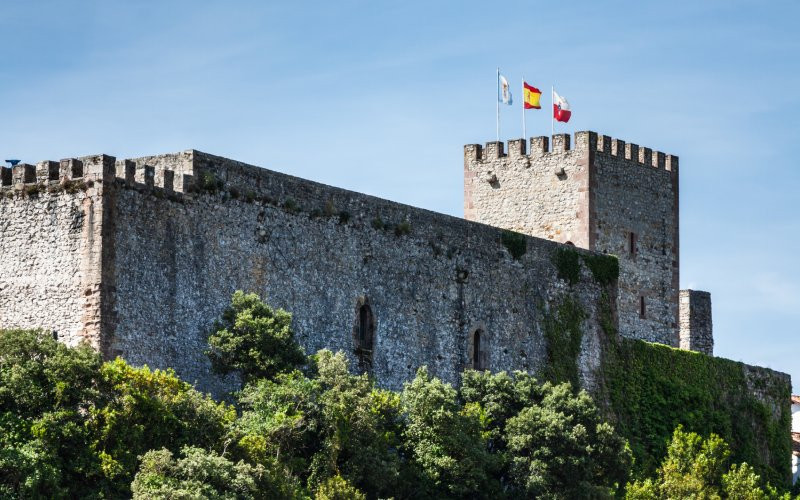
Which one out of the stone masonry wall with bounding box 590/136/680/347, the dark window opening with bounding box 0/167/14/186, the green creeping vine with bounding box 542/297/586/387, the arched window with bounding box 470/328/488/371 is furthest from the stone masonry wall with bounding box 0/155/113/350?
the stone masonry wall with bounding box 590/136/680/347

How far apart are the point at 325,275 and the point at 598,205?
15922mm

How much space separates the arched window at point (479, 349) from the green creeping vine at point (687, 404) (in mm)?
5348

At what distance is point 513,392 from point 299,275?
5.73 m

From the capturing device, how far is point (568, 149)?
67625 mm

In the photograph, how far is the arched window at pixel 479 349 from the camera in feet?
189

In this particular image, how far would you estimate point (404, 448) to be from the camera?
162 ft

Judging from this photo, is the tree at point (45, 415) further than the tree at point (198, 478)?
No

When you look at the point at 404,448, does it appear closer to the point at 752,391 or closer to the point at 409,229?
the point at 409,229

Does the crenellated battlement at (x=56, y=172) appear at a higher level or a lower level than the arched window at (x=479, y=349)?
higher

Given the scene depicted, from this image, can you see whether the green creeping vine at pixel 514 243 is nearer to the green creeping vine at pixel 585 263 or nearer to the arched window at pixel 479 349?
the green creeping vine at pixel 585 263

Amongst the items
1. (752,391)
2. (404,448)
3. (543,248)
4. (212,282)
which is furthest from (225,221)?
(752,391)

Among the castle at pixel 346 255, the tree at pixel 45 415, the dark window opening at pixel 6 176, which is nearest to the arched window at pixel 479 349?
the castle at pixel 346 255

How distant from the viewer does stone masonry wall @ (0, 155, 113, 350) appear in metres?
46.9

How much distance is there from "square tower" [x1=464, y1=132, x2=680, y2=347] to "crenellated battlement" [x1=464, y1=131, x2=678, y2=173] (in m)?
0.03
